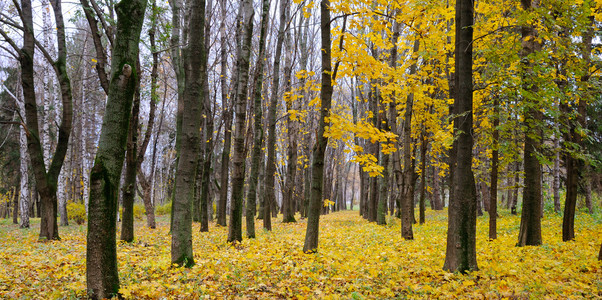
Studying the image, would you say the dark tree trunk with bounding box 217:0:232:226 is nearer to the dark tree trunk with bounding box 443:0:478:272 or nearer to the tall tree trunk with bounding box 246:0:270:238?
the tall tree trunk with bounding box 246:0:270:238

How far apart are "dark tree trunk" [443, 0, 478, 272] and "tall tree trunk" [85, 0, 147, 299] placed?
5115 mm

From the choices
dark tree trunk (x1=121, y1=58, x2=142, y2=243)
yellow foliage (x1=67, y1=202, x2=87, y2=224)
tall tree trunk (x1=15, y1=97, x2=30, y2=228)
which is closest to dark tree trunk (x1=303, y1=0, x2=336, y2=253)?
dark tree trunk (x1=121, y1=58, x2=142, y2=243)

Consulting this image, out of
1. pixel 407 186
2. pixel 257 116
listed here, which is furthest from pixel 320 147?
pixel 407 186

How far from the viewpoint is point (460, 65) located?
18.3ft

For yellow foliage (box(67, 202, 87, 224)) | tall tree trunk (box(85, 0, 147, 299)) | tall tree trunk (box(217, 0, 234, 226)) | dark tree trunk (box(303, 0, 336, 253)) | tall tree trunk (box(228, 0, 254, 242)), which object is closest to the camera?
tall tree trunk (box(85, 0, 147, 299))

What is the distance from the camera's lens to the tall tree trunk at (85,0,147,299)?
385 cm

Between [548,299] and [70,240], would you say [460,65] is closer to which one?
[548,299]

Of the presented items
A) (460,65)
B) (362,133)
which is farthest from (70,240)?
(460,65)

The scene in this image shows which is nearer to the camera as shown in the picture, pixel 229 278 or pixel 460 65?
pixel 229 278

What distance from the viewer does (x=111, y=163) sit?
394cm

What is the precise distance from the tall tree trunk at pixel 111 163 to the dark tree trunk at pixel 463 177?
5.12 m

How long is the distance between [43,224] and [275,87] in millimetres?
8498

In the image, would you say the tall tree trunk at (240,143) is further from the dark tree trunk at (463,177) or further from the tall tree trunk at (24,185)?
the tall tree trunk at (24,185)

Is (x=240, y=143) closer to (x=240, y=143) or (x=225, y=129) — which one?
(x=240, y=143)
